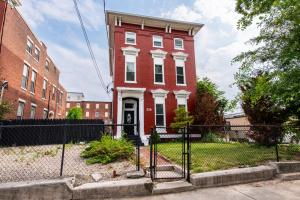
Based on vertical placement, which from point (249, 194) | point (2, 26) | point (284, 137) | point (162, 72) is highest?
point (2, 26)

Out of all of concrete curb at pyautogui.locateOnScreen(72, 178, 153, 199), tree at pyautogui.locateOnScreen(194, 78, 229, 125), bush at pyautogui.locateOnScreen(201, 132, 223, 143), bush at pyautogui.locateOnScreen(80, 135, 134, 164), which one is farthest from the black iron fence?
tree at pyautogui.locateOnScreen(194, 78, 229, 125)

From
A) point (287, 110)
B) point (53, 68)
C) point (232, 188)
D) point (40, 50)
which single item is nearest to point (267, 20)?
point (287, 110)

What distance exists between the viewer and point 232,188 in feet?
16.8

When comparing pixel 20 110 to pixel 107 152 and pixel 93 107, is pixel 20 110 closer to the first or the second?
pixel 107 152

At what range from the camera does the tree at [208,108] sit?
48.3 ft

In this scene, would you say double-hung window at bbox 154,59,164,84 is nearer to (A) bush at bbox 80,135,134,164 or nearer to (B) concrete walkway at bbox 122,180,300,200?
(A) bush at bbox 80,135,134,164

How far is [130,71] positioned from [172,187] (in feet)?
37.8

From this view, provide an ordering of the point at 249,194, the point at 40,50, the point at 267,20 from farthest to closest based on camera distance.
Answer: the point at 40,50
the point at 267,20
the point at 249,194

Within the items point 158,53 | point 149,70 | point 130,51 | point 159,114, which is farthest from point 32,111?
point 158,53

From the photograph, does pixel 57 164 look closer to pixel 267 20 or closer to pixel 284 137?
pixel 284 137

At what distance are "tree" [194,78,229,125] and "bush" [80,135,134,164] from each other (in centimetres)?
844

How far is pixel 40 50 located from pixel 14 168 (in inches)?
737

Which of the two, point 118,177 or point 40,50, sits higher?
point 40,50

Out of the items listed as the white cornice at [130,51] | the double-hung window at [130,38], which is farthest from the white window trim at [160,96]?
the double-hung window at [130,38]
